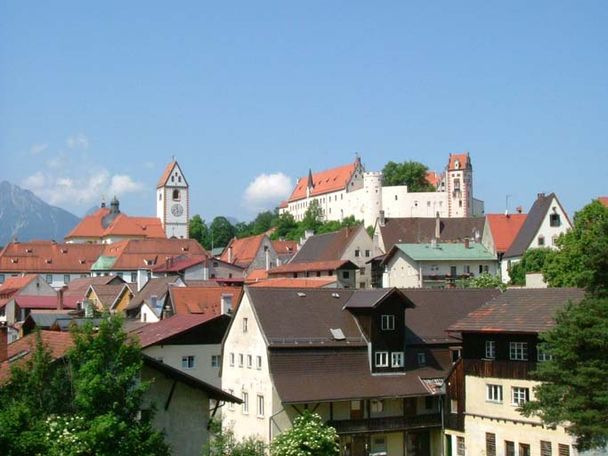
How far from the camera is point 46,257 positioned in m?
138

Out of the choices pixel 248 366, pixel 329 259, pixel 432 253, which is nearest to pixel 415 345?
pixel 248 366

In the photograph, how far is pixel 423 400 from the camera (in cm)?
4406

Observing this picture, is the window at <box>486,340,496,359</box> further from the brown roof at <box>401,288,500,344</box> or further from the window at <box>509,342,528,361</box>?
the brown roof at <box>401,288,500,344</box>

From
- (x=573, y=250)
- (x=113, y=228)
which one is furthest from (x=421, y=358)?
(x=113, y=228)

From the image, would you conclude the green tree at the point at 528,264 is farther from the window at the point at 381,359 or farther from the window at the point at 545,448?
the window at the point at 545,448

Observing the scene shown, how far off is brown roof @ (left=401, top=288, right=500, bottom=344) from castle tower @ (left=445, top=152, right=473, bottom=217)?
112151mm

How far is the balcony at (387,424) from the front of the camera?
41.8 metres

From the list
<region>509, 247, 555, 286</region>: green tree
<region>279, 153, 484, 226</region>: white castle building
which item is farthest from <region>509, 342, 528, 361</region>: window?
<region>279, 153, 484, 226</region>: white castle building

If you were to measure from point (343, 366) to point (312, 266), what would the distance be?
49.5 metres

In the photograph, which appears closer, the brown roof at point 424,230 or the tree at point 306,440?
the tree at point 306,440

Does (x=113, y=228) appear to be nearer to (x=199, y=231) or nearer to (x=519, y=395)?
(x=199, y=231)

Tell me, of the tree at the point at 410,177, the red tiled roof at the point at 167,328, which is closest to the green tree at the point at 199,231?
the tree at the point at 410,177

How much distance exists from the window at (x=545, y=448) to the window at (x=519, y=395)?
6.45 feet

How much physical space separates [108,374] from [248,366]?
2280 centimetres
